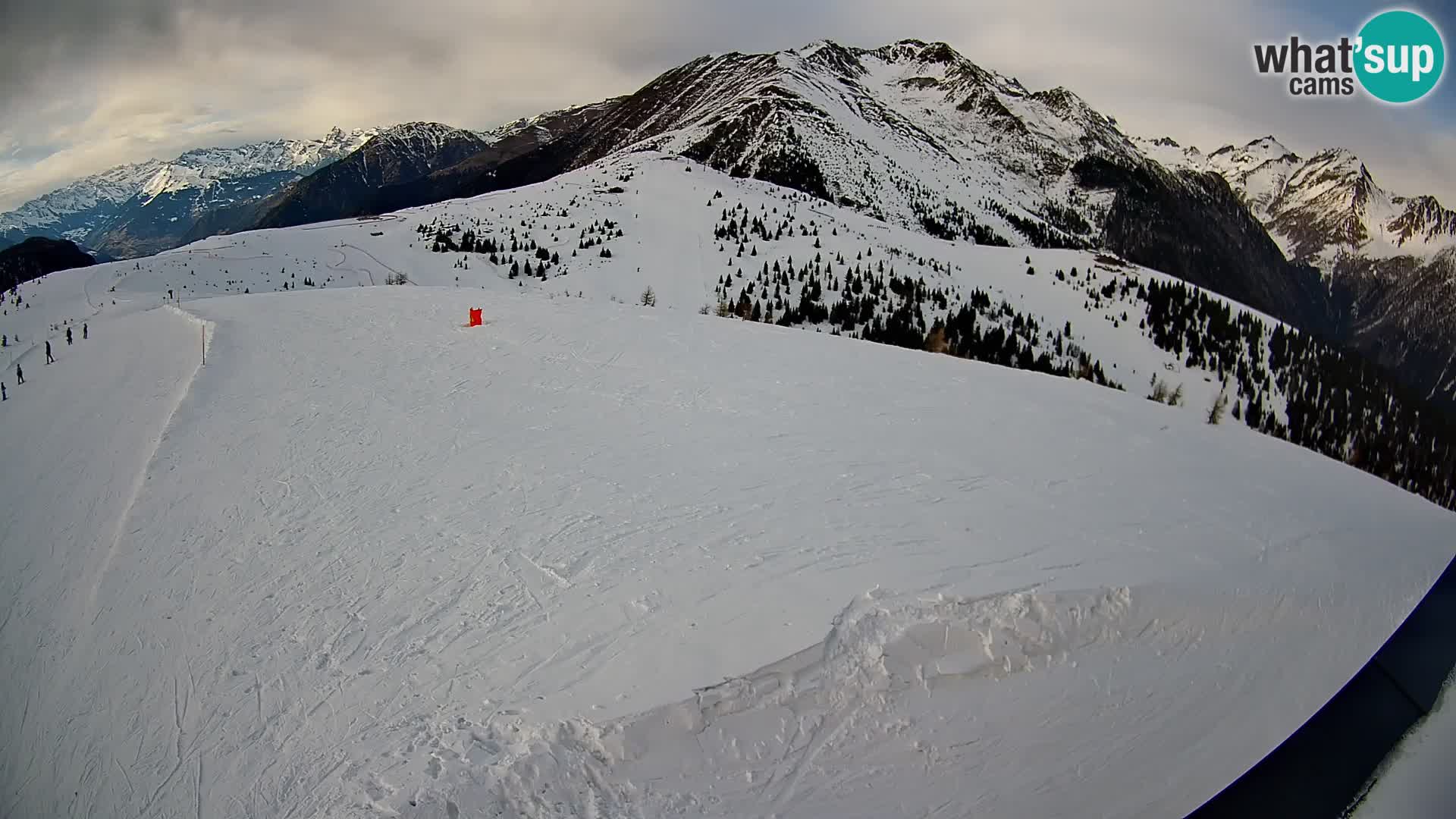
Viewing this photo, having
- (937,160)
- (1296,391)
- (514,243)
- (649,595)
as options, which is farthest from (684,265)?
(937,160)

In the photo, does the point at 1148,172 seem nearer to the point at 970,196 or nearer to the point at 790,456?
the point at 970,196

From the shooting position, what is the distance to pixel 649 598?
4.74m

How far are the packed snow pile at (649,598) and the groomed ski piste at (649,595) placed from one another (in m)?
0.03

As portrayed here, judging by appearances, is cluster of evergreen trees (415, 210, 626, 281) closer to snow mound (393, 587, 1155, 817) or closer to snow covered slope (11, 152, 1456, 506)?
snow covered slope (11, 152, 1456, 506)

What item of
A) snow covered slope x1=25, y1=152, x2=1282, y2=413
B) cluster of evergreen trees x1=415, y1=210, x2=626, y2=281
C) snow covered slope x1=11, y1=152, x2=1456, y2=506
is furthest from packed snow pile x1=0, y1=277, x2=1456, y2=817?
cluster of evergreen trees x1=415, y1=210, x2=626, y2=281

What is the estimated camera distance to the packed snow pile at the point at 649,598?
3684mm

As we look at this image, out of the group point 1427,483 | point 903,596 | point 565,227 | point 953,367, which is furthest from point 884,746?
point 565,227

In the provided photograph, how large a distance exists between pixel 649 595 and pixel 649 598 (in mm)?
39

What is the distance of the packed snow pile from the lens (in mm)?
3684

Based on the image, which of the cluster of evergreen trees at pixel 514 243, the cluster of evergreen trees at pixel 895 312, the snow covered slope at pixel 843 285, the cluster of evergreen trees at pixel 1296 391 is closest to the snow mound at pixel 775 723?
the snow covered slope at pixel 843 285

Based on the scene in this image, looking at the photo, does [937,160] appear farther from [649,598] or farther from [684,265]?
[649,598]

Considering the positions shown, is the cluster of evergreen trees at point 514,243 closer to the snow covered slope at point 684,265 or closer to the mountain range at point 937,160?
the snow covered slope at point 684,265

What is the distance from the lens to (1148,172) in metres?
143

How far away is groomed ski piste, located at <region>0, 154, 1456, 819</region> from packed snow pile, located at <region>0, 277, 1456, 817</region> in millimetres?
25
